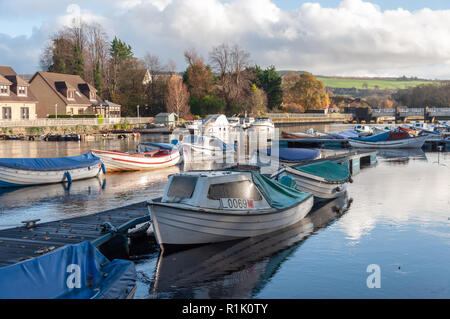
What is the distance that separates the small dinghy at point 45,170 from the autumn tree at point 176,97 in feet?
245

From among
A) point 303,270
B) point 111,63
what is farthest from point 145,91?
point 303,270

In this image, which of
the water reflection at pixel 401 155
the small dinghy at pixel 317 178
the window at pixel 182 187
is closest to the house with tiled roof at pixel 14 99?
the water reflection at pixel 401 155

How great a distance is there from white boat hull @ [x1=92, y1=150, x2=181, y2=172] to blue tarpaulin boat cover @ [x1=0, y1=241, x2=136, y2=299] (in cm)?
2556

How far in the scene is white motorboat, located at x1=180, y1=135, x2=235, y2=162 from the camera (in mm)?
46469

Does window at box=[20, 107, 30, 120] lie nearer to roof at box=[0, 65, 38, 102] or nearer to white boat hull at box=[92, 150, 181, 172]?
roof at box=[0, 65, 38, 102]

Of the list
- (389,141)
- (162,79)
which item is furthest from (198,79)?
(389,141)

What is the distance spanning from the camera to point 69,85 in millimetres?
92062

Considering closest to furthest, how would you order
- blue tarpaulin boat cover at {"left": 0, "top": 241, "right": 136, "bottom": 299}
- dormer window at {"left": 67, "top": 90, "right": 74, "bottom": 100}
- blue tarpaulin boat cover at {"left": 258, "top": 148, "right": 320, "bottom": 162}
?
blue tarpaulin boat cover at {"left": 0, "top": 241, "right": 136, "bottom": 299}
blue tarpaulin boat cover at {"left": 258, "top": 148, "right": 320, "bottom": 162}
dormer window at {"left": 67, "top": 90, "right": 74, "bottom": 100}

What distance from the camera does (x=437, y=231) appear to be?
2000cm

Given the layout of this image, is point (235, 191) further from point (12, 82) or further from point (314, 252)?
point (12, 82)

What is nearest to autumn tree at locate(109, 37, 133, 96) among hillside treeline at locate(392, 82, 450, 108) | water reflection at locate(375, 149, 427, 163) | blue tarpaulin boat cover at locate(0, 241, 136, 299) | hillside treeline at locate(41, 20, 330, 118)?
hillside treeline at locate(41, 20, 330, 118)

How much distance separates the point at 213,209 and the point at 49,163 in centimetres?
1907

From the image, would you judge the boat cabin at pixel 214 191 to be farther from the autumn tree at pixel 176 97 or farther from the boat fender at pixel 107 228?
the autumn tree at pixel 176 97

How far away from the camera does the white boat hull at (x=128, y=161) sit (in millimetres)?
36688
